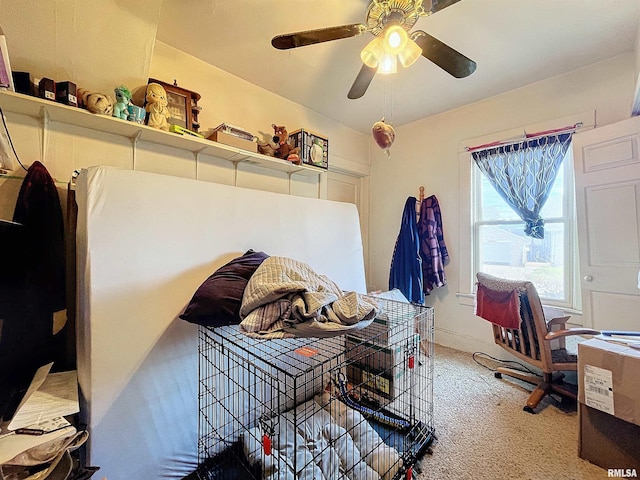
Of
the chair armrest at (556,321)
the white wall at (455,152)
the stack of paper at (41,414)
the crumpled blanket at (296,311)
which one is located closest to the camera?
the stack of paper at (41,414)

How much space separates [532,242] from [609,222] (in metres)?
0.60

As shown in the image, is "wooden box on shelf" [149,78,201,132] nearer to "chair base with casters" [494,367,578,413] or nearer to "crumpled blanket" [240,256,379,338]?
"crumpled blanket" [240,256,379,338]

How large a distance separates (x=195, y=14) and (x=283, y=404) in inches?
100

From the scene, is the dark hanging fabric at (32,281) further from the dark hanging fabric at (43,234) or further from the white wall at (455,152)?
the white wall at (455,152)

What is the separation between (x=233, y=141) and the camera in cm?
210

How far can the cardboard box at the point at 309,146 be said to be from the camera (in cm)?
252

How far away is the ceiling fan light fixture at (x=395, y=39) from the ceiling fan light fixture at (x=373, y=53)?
5cm

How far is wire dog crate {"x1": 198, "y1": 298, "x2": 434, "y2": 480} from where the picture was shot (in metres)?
1.26

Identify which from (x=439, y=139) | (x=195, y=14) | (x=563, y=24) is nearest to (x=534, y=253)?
(x=439, y=139)

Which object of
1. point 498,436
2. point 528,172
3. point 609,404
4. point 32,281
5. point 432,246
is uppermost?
point 528,172

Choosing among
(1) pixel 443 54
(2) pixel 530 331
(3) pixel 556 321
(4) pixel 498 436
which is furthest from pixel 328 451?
(1) pixel 443 54

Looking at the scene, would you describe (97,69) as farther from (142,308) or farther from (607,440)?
(607,440)

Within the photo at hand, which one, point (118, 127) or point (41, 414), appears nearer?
point (41, 414)

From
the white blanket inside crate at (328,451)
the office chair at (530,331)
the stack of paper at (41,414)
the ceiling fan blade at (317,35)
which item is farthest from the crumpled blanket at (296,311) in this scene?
the office chair at (530,331)
